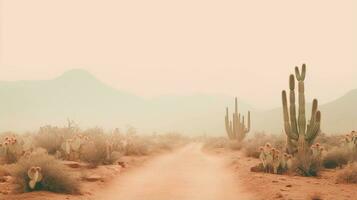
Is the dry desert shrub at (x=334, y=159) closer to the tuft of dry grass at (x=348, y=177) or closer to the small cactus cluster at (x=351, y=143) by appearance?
the small cactus cluster at (x=351, y=143)

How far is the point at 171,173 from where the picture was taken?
21.3 m

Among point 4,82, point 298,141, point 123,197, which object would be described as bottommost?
point 123,197

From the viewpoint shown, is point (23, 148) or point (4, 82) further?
point (4, 82)

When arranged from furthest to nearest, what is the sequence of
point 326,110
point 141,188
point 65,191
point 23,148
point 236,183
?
point 326,110
point 23,148
point 236,183
point 141,188
point 65,191

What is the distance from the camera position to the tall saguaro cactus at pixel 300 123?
65.4 ft

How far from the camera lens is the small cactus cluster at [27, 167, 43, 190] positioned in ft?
45.2

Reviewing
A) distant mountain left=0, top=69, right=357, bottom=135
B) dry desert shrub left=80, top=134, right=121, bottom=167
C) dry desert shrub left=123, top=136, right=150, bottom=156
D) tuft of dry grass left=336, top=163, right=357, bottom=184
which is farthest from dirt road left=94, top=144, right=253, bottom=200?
distant mountain left=0, top=69, right=357, bottom=135

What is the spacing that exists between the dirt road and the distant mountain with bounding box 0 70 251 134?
99162 millimetres

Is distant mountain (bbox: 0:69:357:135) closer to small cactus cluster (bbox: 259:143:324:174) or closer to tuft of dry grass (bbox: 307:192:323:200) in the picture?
small cactus cluster (bbox: 259:143:324:174)

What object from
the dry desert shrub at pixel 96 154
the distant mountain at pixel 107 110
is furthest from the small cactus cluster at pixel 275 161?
the distant mountain at pixel 107 110

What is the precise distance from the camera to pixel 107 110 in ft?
518

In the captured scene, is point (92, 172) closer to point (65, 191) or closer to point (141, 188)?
point (141, 188)

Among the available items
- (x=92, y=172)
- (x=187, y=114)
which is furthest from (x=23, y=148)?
(x=187, y=114)

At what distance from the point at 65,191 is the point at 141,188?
3.01 meters
